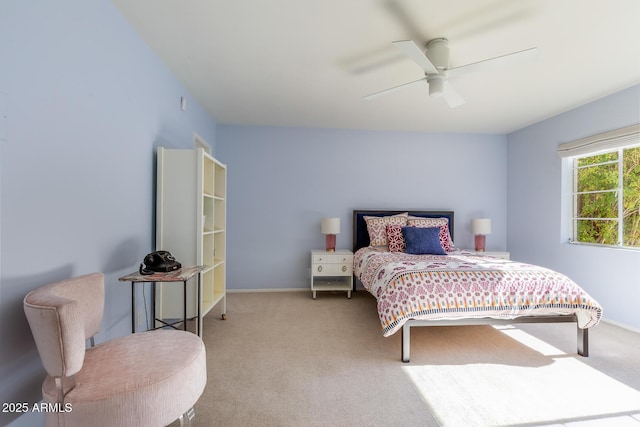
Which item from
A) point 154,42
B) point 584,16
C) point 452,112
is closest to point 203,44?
point 154,42

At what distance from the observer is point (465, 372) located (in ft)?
6.97

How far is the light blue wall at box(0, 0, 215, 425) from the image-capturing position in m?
1.24

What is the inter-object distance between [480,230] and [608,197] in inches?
56.4

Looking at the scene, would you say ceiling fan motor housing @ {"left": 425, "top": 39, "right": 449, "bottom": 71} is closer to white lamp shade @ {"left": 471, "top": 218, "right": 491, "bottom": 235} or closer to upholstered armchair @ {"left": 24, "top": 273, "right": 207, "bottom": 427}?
upholstered armchair @ {"left": 24, "top": 273, "right": 207, "bottom": 427}

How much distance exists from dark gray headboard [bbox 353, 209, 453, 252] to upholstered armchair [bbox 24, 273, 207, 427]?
328cm

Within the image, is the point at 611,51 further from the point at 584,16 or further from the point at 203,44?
the point at 203,44

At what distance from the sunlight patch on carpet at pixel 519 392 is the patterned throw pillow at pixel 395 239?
71.4 inches

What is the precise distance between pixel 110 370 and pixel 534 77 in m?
3.92

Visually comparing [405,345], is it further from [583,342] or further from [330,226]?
[330,226]

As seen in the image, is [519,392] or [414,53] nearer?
[519,392]

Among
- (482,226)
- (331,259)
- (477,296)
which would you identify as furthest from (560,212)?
(331,259)

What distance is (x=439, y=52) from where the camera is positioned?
224 centimetres

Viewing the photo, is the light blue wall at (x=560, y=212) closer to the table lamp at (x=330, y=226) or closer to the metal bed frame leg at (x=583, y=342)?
the metal bed frame leg at (x=583, y=342)

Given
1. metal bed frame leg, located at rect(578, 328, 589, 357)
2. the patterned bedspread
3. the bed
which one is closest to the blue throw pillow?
the bed
